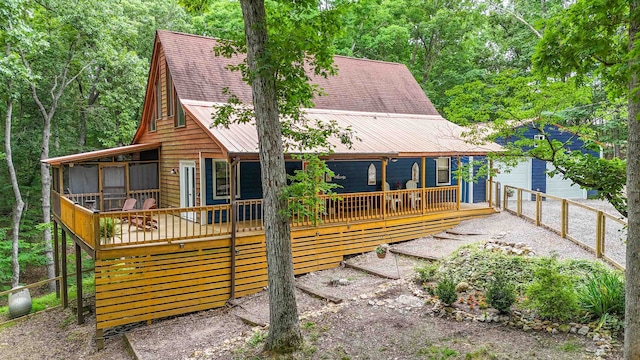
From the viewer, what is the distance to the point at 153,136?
1581 centimetres

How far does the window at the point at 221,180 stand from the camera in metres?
12.1

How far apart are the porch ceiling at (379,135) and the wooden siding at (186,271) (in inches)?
92.9

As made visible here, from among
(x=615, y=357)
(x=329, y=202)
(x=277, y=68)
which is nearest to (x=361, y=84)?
(x=329, y=202)

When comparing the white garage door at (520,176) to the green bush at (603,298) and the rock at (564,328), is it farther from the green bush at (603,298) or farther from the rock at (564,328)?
the rock at (564,328)

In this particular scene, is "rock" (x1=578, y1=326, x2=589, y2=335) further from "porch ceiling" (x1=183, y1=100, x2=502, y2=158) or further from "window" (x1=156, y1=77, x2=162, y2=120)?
"window" (x1=156, y1=77, x2=162, y2=120)

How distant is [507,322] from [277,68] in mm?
5503

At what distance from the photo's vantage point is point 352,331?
23.7 feet

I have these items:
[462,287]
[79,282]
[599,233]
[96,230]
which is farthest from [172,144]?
[599,233]

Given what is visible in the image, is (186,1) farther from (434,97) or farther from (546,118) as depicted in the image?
(434,97)

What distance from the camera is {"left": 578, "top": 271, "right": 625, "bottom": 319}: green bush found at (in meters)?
6.29

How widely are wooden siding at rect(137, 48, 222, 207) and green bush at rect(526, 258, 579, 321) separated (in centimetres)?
833

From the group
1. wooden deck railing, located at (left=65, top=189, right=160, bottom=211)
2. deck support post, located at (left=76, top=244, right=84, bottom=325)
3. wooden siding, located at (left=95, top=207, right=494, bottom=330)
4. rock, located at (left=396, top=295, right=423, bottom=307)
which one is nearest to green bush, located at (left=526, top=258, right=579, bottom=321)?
rock, located at (left=396, top=295, right=423, bottom=307)

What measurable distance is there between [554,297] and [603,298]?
29.3 inches

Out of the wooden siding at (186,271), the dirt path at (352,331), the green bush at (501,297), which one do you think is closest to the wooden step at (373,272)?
the dirt path at (352,331)
